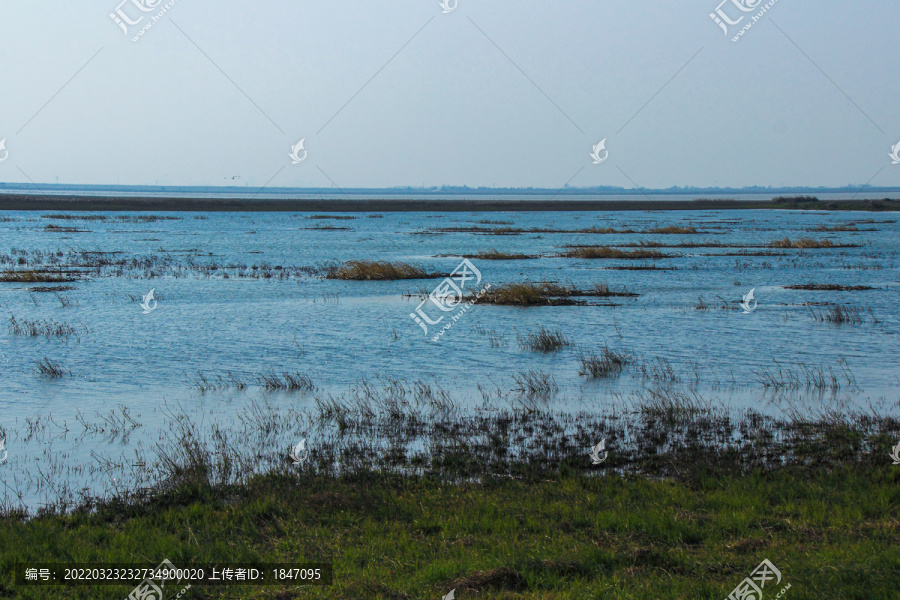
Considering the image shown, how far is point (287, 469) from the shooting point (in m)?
11.7

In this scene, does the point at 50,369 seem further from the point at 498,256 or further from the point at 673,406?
the point at 498,256

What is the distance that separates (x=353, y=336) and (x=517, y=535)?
57.0ft

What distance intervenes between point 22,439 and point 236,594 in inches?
347

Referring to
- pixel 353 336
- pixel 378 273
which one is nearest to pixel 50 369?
pixel 353 336

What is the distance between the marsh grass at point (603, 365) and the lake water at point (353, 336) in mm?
390

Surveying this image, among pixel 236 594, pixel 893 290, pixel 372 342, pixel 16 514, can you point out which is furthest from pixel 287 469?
pixel 893 290

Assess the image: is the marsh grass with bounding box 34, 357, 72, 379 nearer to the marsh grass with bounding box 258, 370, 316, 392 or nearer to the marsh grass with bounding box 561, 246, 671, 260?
the marsh grass with bounding box 258, 370, 316, 392

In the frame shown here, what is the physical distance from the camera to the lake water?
16.4 meters

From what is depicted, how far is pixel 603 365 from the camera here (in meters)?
20.2

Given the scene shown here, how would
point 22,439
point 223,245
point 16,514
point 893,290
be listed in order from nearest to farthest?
point 16,514 → point 22,439 → point 893,290 → point 223,245

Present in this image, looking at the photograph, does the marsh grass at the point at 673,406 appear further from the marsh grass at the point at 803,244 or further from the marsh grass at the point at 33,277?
the marsh grass at the point at 803,244

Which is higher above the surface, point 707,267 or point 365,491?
point 707,267

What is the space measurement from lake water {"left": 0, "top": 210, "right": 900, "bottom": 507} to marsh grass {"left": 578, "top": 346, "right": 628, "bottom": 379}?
15.4 inches

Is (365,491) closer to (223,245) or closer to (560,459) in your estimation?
(560,459)
